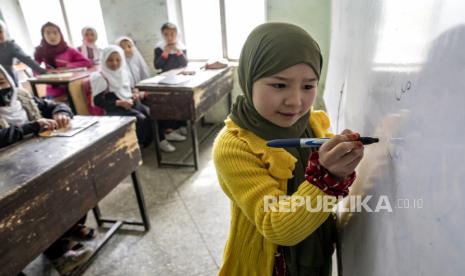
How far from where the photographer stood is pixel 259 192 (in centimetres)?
61

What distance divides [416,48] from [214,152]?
17.0 inches

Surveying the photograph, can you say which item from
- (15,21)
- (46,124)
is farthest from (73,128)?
(15,21)

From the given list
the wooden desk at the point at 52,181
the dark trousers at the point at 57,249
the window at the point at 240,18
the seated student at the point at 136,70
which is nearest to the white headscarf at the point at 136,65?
the seated student at the point at 136,70

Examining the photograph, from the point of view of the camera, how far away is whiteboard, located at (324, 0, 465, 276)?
0.97 ft

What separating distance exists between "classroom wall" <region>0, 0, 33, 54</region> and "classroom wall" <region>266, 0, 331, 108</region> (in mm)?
4229

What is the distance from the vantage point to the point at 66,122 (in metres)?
1.80

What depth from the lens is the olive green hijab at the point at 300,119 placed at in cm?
60

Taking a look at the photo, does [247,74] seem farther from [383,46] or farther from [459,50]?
[459,50]

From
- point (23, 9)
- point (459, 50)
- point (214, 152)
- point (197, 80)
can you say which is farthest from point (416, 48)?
point (23, 9)

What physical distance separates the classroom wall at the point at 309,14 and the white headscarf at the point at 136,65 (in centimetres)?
168

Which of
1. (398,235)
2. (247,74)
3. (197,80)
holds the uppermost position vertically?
(247,74)

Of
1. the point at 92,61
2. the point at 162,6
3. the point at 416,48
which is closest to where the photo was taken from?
the point at 416,48

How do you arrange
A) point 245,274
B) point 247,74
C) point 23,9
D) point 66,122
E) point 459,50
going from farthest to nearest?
point 23,9, point 66,122, point 245,274, point 247,74, point 459,50

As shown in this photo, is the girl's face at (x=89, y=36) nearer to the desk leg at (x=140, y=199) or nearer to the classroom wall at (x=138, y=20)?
the classroom wall at (x=138, y=20)
